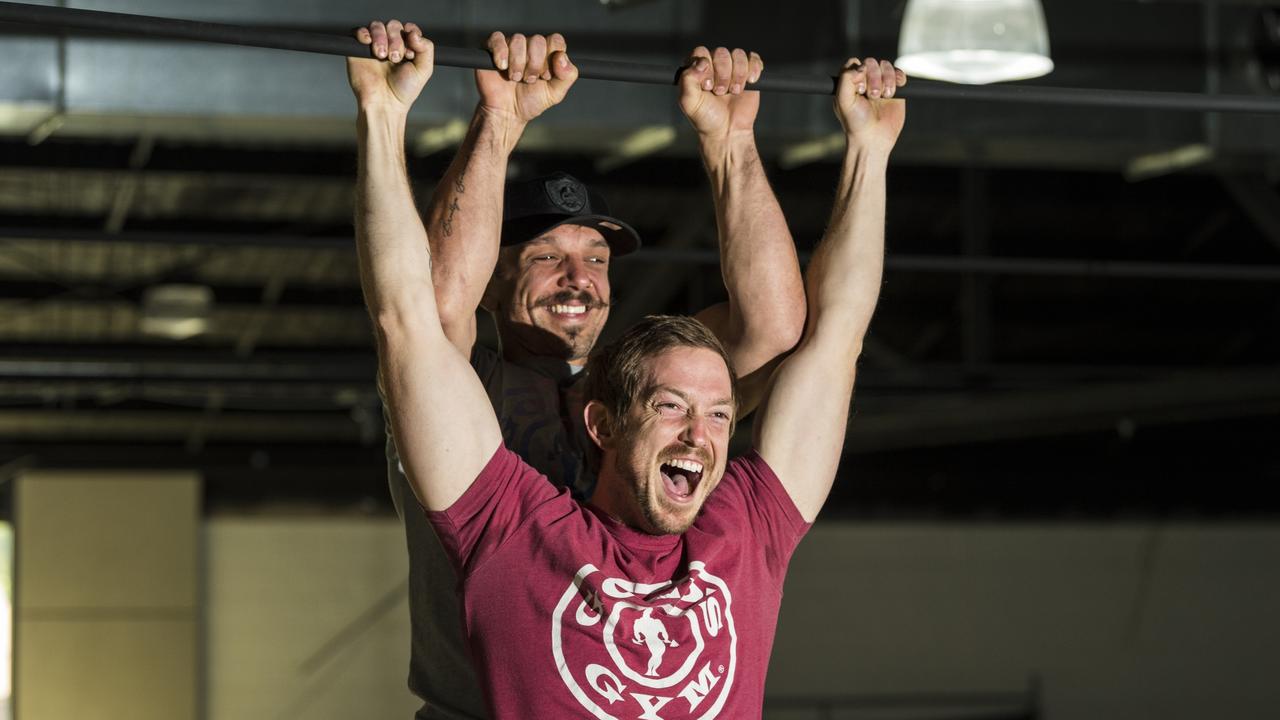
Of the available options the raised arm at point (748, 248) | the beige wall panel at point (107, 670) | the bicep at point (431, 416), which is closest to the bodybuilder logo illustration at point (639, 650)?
the bicep at point (431, 416)

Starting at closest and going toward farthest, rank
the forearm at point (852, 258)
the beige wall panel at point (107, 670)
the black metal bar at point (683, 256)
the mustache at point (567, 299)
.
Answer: the forearm at point (852, 258) < the mustache at point (567, 299) < the black metal bar at point (683, 256) < the beige wall panel at point (107, 670)

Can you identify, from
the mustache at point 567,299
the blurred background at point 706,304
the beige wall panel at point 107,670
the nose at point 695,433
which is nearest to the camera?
the nose at point 695,433

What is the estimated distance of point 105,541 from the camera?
43.5 feet

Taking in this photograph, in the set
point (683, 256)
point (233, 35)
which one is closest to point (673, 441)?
point (233, 35)

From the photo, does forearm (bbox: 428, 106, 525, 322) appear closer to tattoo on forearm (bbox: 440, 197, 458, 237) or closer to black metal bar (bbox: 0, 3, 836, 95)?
tattoo on forearm (bbox: 440, 197, 458, 237)

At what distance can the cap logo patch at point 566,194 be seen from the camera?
2869 millimetres

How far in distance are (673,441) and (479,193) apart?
1.67ft

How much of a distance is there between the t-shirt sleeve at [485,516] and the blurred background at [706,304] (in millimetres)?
2781

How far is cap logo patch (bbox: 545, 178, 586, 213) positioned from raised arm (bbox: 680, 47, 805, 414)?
241 millimetres

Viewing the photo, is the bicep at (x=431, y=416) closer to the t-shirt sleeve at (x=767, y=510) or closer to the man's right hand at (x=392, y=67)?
the man's right hand at (x=392, y=67)

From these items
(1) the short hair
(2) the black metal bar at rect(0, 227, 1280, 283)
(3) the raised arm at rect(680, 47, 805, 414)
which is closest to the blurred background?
(2) the black metal bar at rect(0, 227, 1280, 283)

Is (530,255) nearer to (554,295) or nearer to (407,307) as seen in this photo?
(554,295)

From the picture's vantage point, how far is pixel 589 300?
285cm

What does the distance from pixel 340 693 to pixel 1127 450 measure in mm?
7324
